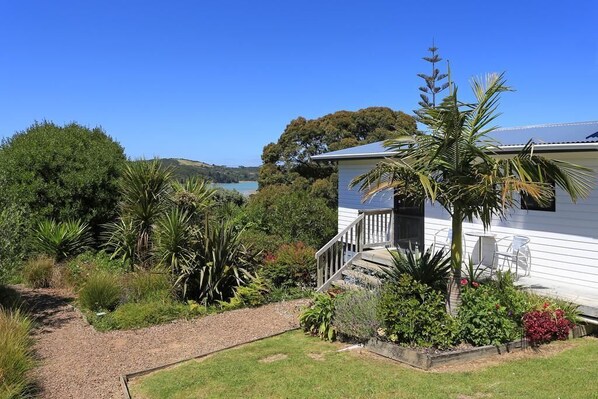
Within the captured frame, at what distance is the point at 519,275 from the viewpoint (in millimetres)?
9078

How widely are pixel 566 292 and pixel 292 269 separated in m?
5.62

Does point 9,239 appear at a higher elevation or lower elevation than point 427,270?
higher

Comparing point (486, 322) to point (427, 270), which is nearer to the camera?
point (486, 322)

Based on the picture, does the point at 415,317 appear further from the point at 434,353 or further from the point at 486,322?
the point at 486,322

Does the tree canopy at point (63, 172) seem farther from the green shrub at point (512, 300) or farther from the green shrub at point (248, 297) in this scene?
the green shrub at point (512, 300)

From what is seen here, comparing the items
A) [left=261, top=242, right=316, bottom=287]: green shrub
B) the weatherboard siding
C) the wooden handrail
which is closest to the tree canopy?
[left=261, top=242, right=316, bottom=287]: green shrub

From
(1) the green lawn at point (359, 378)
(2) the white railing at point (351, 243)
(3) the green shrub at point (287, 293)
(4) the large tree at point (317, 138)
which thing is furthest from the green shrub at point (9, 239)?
(4) the large tree at point (317, 138)

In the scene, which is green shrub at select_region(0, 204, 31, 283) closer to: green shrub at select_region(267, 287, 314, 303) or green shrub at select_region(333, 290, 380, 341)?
green shrub at select_region(267, 287, 314, 303)

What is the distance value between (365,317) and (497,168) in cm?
289

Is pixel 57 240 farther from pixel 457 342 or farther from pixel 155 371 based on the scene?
pixel 457 342

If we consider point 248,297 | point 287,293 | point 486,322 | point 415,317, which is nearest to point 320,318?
point 415,317

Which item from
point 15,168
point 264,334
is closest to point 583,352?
point 264,334

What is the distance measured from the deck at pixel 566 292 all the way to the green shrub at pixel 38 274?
325 inches

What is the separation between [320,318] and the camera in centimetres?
748
